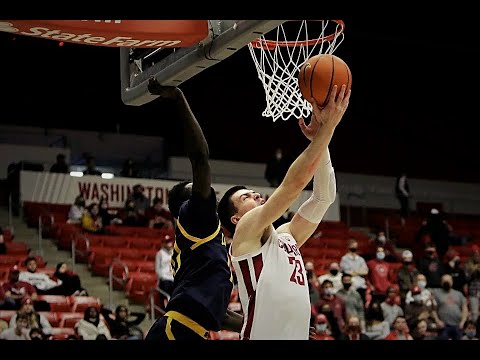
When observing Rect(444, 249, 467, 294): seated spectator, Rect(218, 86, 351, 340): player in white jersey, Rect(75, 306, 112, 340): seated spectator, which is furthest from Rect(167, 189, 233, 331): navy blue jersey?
Rect(444, 249, 467, 294): seated spectator

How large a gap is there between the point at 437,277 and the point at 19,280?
261 inches

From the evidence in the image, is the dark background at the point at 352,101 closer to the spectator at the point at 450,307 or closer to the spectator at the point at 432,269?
the spectator at the point at 432,269

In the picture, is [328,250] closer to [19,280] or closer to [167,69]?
[19,280]

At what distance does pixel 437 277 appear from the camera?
1449cm

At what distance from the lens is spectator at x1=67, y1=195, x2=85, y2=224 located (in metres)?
15.2

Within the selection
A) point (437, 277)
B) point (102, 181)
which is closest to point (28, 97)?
point (102, 181)

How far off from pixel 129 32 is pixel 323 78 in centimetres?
147

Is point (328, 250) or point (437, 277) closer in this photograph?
point (437, 277)

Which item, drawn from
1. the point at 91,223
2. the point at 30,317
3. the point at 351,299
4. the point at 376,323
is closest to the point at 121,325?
the point at 30,317

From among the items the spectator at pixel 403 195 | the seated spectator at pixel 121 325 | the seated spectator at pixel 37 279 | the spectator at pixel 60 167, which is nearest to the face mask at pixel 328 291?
the seated spectator at pixel 121 325

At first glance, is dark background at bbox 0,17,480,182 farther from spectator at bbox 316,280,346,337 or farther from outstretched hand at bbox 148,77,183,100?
outstretched hand at bbox 148,77,183,100

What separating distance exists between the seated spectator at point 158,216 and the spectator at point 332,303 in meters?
3.67
